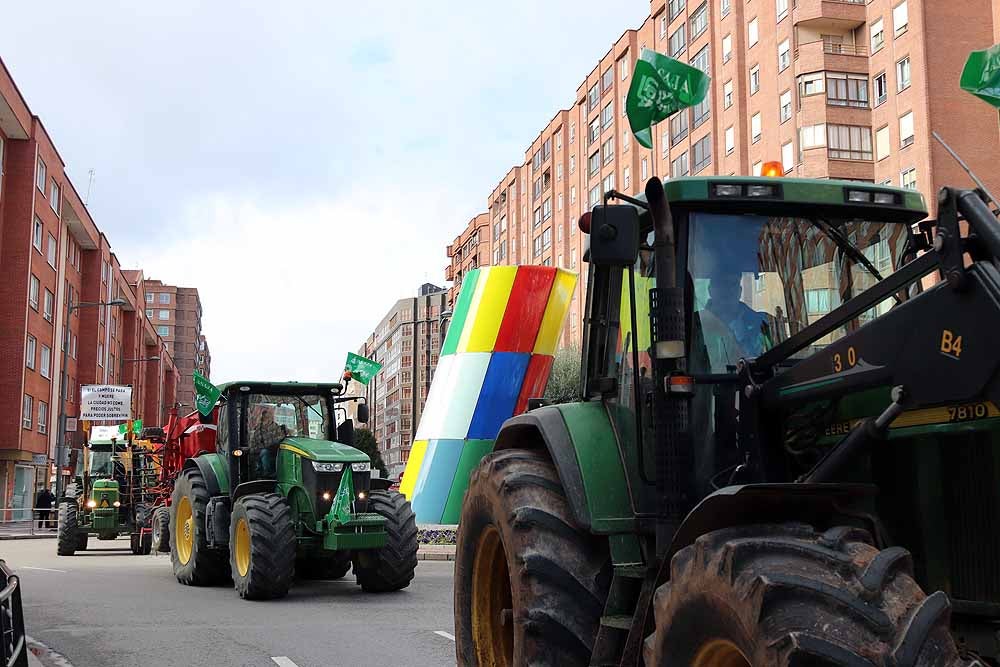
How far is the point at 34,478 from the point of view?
51656mm

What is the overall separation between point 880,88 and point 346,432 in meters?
31.7

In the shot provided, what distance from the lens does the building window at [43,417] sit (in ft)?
173

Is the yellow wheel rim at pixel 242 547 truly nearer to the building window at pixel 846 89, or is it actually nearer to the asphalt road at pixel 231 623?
the asphalt road at pixel 231 623

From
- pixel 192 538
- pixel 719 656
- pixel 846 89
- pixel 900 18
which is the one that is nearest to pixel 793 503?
pixel 719 656

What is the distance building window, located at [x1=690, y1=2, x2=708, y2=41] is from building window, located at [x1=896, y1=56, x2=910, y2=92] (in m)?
12.8

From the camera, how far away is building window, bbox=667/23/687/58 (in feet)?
172

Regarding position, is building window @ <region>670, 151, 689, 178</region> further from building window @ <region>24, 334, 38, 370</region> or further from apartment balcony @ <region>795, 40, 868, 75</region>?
building window @ <region>24, 334, 38, 370</region>

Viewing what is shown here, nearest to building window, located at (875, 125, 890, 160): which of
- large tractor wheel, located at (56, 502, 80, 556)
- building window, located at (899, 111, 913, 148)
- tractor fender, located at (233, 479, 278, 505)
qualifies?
building window, located at (899, 111, 913, 148)

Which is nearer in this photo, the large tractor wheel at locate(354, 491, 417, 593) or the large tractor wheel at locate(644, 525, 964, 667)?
the large tractor wheel at locate(644, 525, 964, 667)

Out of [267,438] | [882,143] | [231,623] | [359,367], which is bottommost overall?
[231,623]

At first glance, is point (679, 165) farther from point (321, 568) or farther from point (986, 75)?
point (986, 75)

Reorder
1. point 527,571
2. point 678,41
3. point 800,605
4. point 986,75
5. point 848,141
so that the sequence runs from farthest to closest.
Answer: point 678,41 < point 848,141 < point 986,75 < point 527,571 < point 800,605

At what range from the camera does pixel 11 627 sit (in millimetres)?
5746

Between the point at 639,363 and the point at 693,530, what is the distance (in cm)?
115
